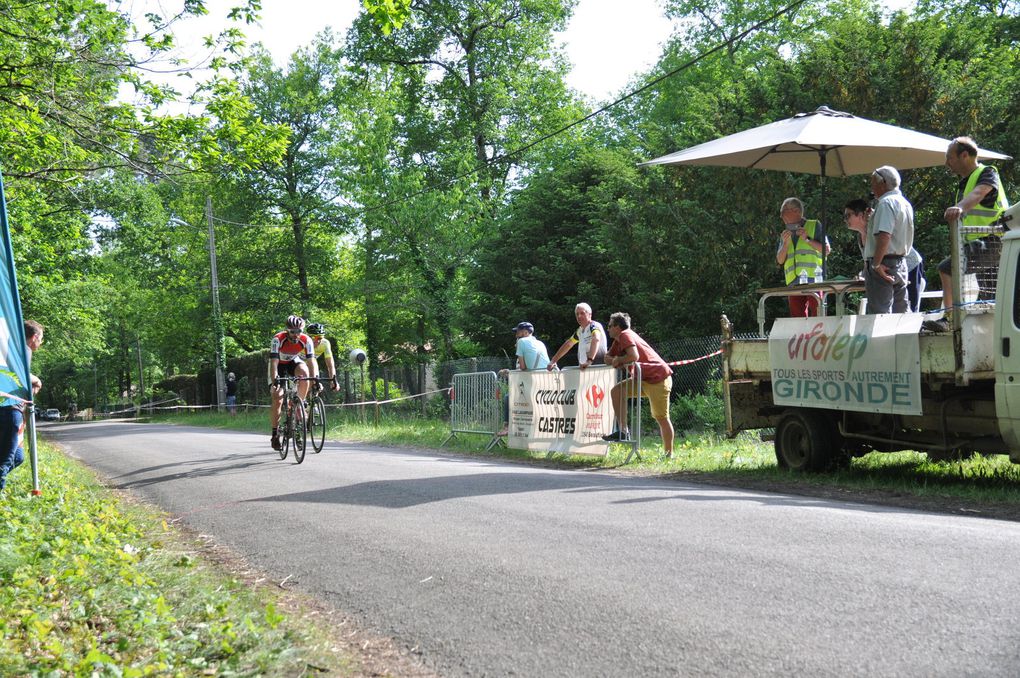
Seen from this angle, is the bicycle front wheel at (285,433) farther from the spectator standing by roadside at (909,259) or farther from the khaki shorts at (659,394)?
the spectator standing by roadside at (909,259)

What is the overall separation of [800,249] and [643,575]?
6.49m

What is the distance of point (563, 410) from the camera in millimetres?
13062

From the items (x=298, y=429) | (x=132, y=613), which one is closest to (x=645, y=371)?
(x=298, y=429)

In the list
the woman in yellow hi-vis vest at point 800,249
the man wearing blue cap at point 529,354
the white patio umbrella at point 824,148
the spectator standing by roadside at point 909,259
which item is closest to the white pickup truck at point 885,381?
the woman in yellow hi-vis vest at point 800,249

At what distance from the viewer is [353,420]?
87.0ft

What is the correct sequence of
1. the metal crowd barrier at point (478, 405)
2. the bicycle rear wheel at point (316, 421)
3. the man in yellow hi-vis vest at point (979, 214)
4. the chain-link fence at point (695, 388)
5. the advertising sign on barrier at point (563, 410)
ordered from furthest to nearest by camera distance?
1. the chain-link fence at point (695, 388)
2. the metal crowd barrier at point (478, 405)
3. the bicycle rear wheel at point (316, 421)
4. the advertising sign on barrier at point (563, 410)
5. the man in yellow hi-vis vest at point (979, 214)

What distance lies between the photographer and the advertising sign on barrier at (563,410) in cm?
1259

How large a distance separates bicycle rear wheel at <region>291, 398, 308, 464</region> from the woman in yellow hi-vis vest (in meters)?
6.78

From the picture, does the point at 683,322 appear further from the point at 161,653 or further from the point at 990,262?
the point at 161,653

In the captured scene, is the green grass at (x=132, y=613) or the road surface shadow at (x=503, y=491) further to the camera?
the road surface shadow at (x=503, y=491)

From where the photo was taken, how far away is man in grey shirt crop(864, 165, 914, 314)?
898 centimetres

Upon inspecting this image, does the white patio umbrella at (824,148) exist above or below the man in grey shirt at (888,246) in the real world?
above

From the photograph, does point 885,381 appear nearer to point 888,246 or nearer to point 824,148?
point 888,246

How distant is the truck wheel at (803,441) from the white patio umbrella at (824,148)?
2555 mm
